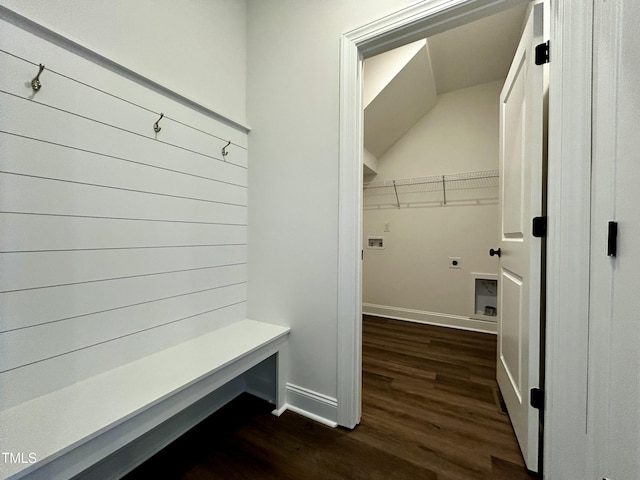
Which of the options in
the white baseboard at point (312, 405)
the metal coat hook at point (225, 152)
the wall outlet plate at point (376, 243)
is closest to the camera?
the white baseboard at point (312, 405)

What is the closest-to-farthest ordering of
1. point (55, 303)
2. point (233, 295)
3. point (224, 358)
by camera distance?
point (55, 303), point (224, 358), point (233, 295)

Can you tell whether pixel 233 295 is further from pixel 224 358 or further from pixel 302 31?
pixel 302 31

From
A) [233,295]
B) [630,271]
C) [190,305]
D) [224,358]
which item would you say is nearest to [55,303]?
[190,305]

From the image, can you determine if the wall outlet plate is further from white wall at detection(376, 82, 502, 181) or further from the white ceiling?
the white ceiling

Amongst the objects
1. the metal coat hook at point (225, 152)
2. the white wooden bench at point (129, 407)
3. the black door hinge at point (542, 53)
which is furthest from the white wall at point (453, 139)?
the white wooden bench at point (129, 407)

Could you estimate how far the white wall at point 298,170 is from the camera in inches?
56.5

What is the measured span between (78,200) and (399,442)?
1.84m

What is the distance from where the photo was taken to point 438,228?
314 cm

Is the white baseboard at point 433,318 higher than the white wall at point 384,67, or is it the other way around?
the white wall at point 384,67

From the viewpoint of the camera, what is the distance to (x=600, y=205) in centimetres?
83

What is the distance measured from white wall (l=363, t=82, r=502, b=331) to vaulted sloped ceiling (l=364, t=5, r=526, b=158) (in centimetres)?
27

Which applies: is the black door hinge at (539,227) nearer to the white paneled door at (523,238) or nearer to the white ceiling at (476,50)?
the white paneled door at (523,238)

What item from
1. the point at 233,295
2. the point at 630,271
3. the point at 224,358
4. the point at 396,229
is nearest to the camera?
the point at 630,271

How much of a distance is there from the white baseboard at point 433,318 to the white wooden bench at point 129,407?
7.13ft
